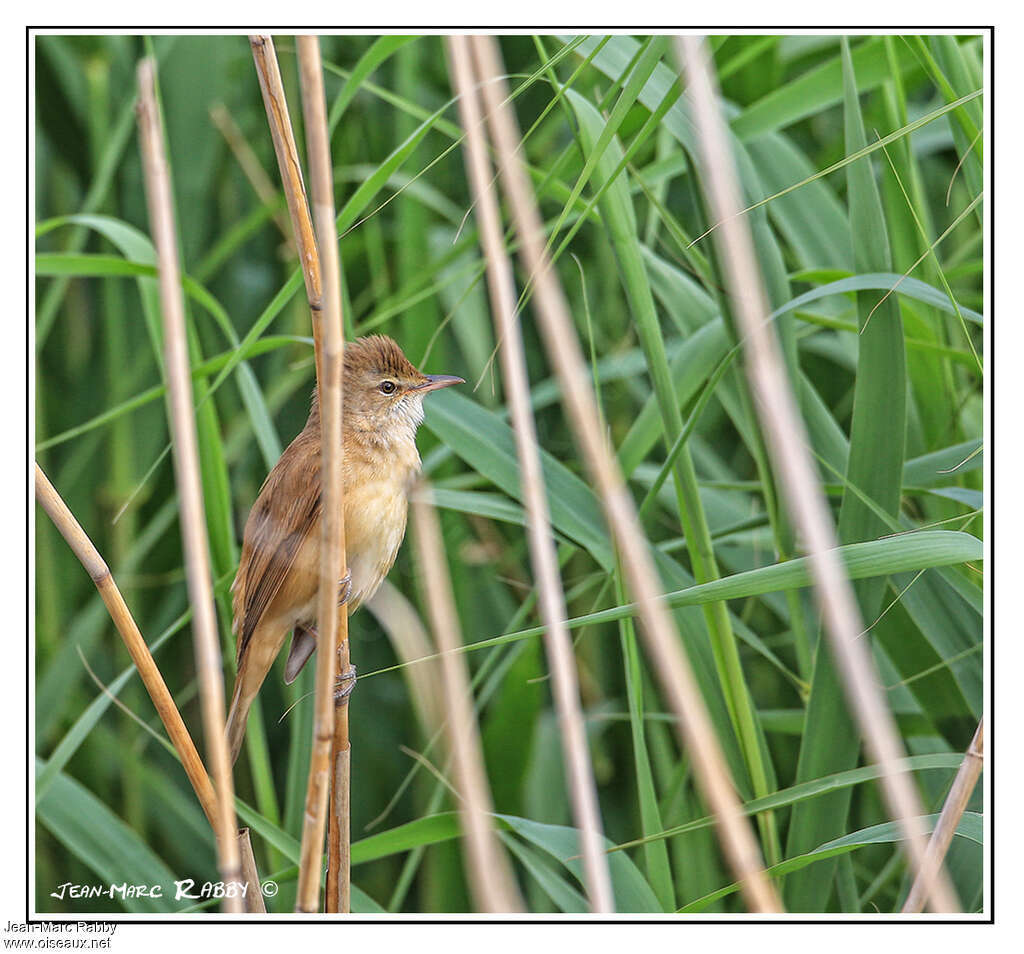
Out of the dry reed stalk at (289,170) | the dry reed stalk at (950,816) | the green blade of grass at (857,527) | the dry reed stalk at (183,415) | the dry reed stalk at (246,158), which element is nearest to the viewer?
the dry reed stalk at (183,415)

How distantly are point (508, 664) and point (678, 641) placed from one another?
0.73 feet

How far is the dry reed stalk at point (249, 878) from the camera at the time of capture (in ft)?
3.21

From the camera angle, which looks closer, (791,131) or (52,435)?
(52,435)

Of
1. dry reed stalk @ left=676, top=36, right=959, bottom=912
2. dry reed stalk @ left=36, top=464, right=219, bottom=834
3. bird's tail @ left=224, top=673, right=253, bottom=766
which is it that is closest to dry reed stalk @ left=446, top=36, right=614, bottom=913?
dry reed stalk @ left=676, top=36, right=959, bottom=912

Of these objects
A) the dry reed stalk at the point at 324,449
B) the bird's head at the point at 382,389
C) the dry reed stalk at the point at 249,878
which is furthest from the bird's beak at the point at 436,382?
the dry reed stalk at the point at 249,878

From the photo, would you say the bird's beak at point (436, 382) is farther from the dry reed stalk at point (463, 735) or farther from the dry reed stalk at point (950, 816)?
the dry reed stalk at point (950, 816)

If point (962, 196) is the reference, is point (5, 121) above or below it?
above

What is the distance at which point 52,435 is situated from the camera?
1125 millimetres

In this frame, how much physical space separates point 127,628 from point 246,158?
0.68 m

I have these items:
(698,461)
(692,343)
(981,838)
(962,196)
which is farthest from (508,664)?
(962,196)

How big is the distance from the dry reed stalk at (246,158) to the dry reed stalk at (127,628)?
52cm

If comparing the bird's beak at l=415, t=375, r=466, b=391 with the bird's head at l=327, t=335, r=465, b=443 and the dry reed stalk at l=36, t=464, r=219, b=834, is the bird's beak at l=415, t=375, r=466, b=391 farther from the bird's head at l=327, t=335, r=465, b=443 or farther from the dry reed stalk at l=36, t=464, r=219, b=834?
the dry reed stalk at l=36, t=464, r=219, b=834

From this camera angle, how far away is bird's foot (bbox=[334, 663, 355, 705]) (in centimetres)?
99

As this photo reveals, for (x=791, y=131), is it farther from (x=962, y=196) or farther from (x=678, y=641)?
(x=678, y=641)
